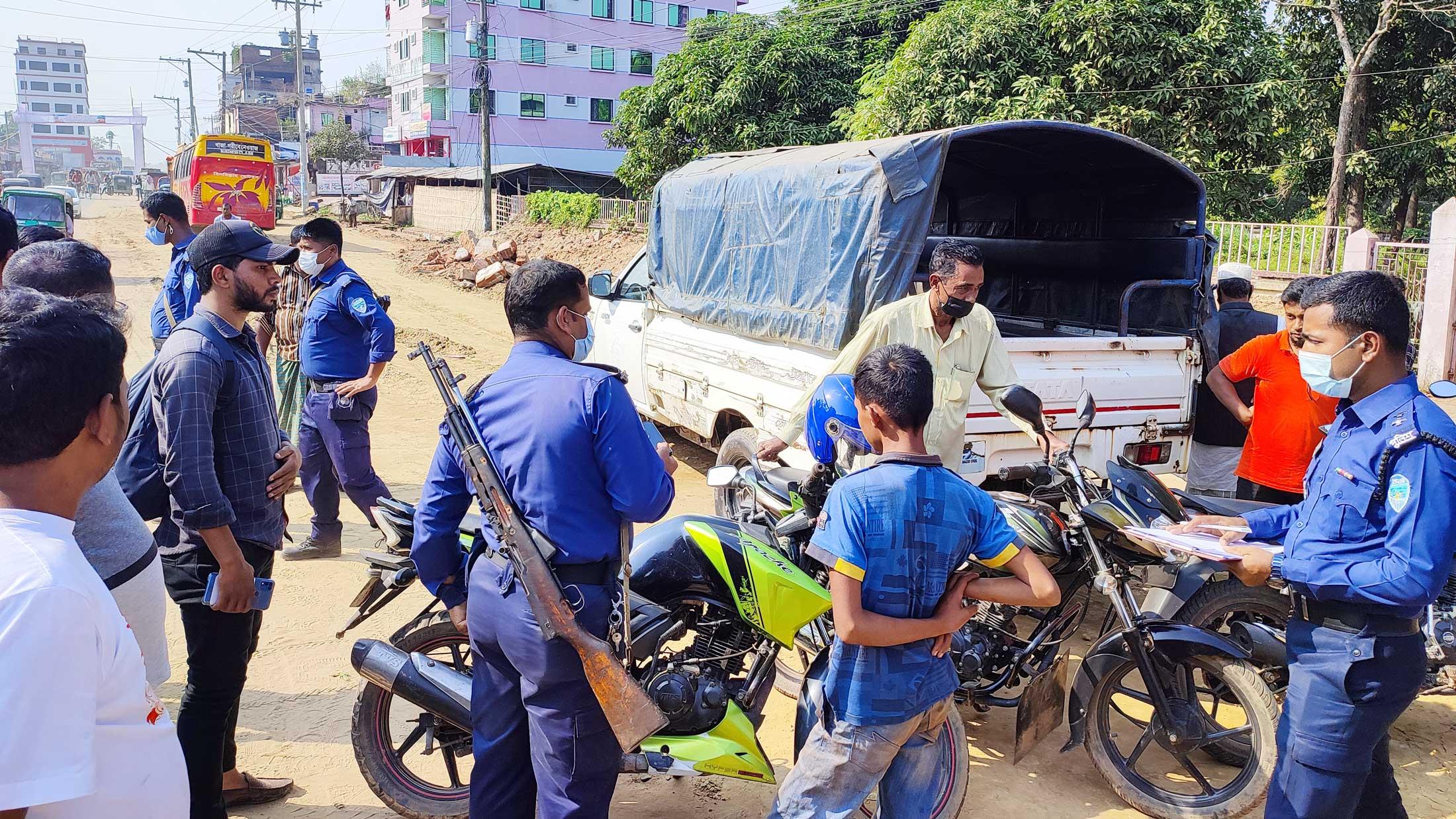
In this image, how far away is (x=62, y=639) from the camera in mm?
Result: 1181

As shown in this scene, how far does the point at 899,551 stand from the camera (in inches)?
89.6

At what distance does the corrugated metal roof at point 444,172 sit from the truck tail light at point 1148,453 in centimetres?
2781

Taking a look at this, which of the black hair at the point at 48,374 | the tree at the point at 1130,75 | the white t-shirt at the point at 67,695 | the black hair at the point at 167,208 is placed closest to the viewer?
the white t-shirt at the point at 67,695

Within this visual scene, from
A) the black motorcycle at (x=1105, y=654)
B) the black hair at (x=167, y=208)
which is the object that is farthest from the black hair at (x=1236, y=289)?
the black hair at (x=167, y=208)

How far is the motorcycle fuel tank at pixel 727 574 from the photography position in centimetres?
298

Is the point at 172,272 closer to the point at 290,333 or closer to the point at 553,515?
the point at 290,333

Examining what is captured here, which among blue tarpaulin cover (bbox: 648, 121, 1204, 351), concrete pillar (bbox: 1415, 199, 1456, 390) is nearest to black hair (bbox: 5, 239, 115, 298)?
blue tarpaulin cover (bbox: 648, 121, 1204, 351)

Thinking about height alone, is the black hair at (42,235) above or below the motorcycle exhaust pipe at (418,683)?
above

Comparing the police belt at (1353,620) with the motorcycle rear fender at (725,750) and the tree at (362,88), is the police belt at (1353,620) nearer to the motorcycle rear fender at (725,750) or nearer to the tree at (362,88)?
the motorcycle rear fender at (725,750)

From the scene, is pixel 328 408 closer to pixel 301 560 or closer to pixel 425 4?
pixel 301 560

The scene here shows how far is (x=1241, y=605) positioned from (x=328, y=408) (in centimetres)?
455

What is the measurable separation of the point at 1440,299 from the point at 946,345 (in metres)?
8.69

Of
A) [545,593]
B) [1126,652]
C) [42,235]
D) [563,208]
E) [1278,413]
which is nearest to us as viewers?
[545,593]

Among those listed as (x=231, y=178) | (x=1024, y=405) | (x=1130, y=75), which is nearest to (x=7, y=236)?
(x=1024, y=405)
